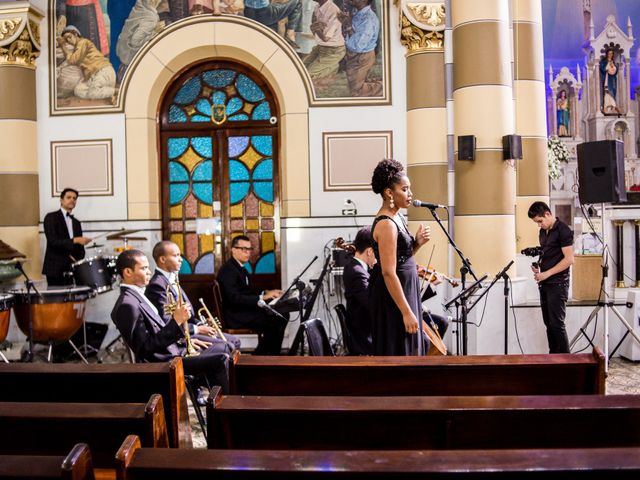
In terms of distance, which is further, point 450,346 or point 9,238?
point 9,238

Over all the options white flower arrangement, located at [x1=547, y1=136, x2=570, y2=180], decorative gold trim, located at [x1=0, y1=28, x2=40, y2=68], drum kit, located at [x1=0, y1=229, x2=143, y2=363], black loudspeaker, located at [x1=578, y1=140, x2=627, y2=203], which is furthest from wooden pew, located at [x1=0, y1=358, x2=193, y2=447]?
white flower arrangement, located at [x1=547, y1=136, x2=570, y2=180]

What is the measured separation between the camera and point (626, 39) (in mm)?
8742

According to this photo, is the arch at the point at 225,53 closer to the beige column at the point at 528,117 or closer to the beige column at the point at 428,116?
the beige column at the point at 428,116

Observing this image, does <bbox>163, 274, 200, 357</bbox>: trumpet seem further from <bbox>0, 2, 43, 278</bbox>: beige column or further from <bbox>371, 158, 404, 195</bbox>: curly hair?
<bbox>0, 2, 43, 278</bbox>: beige column

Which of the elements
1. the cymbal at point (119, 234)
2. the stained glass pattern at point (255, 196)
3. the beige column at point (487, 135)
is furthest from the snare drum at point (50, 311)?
the beige column at point (487, 135)

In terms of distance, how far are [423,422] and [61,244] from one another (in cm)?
605

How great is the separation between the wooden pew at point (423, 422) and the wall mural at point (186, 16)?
6.08 meters

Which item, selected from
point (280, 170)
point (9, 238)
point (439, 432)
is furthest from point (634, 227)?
point (9, 238)

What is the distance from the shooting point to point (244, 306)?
20.8 feet

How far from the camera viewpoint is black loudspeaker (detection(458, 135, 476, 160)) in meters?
6.49

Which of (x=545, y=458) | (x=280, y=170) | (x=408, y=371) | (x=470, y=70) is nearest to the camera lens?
(x=545, y=458)

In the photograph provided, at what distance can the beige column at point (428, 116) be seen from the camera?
24.0 ft

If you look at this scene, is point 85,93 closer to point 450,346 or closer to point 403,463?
point 450,346

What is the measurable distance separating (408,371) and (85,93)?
657cm
